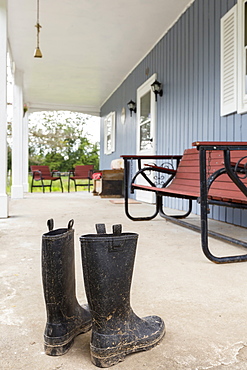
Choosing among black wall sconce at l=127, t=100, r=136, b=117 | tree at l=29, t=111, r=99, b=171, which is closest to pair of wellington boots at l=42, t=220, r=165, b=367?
black wall sconce at l=127, t=100, r=136, b=117

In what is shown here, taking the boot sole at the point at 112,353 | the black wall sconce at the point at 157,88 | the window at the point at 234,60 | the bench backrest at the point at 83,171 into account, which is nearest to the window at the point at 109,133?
the bench backrest at the point at 83,171

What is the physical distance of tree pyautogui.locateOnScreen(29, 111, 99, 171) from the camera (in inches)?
509

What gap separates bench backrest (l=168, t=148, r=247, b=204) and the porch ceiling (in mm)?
2182

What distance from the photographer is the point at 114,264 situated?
83 cm

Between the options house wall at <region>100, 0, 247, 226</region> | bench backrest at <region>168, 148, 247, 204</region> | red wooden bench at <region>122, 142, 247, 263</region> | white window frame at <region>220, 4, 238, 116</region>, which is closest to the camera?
red wooden bench at <region>122, 142, 247, 263</region>

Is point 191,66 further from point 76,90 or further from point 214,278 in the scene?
point 76,90

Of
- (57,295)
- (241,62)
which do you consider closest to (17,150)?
(241,62)

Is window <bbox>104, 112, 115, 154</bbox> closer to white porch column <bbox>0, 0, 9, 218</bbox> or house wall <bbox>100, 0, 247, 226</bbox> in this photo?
house wall <bbox>100, 0, 247, 226</bbox>

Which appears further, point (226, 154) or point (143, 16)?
point (143, 16)

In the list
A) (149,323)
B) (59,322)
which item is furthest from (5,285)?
(149,323)

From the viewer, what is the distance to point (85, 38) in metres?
5.03

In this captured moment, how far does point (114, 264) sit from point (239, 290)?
2.31ft

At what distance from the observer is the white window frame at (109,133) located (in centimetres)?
812

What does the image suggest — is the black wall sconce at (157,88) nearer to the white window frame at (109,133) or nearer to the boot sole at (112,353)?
the white window frame at (109,133)
